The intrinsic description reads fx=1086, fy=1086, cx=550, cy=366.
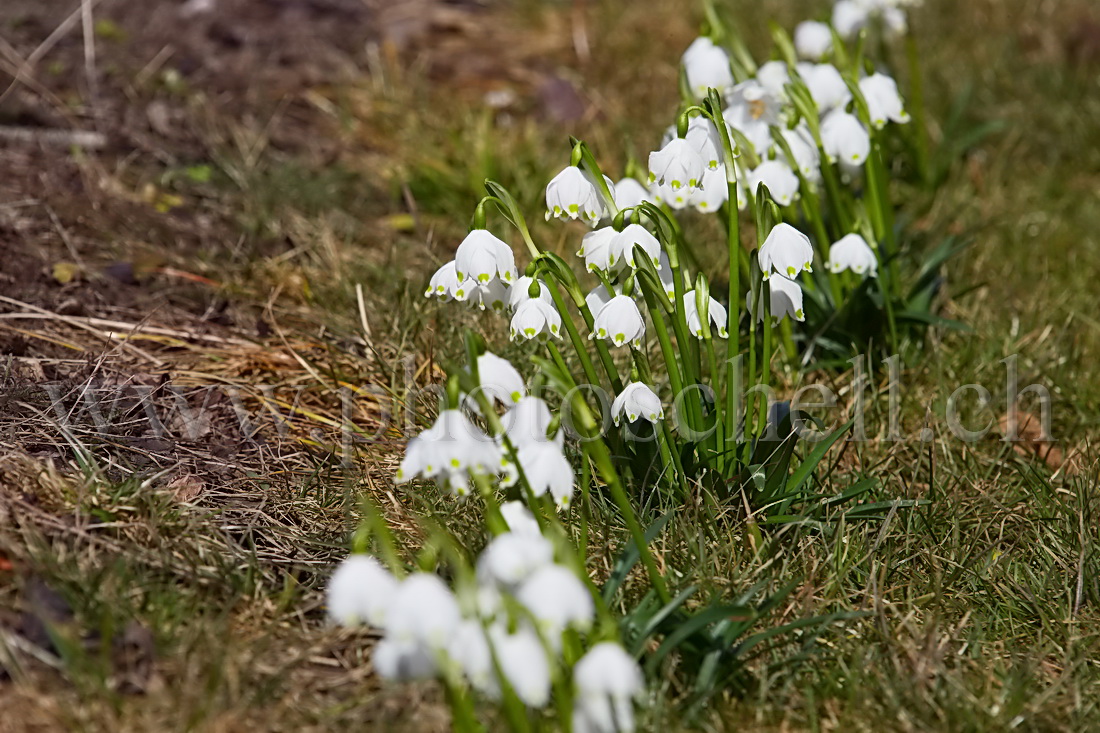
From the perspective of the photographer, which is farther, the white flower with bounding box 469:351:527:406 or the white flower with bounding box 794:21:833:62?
the white flower with bounding box 794:21:833:62

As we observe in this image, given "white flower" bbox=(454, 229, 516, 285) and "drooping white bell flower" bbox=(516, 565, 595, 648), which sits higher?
"white flower" bbox=(454, 229, 516, 285)

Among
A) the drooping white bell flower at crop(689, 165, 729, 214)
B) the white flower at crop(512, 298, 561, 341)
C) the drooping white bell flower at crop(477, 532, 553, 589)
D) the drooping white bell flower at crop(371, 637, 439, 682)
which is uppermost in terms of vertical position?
the drooping white bell flower at crop(689, 165, 729, 214)

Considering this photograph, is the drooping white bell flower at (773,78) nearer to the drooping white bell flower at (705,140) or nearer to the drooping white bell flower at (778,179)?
the drooping white bell flower at (778,179)

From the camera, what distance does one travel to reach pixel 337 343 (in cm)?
298

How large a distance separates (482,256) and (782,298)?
2.42ft

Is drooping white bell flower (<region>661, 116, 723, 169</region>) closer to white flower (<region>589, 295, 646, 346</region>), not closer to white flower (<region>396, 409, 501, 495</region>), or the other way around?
white flower (<region>589, 295, 646, 346</region>)

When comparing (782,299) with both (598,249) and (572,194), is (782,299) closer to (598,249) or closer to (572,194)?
(598,249)

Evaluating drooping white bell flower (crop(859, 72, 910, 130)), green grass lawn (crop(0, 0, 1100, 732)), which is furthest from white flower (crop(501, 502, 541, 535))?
drooping white bell flower (crop(859, 72, 910, 130))

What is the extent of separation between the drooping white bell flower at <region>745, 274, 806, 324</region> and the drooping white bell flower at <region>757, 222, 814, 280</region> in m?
0.13

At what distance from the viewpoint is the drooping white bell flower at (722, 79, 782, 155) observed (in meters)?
2.78

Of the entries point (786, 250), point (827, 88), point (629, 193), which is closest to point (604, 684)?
point (786, 250)

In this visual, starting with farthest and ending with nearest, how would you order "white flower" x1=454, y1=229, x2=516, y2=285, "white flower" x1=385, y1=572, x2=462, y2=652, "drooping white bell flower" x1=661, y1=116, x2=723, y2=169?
"drooping white bell flower" x1=661, y1=116, x2=723, y2=169 < "white flower" x1=454, y1=229, x2=516, y2=285 < "white flower" x1=385, y1=572, x2=462, y2=652

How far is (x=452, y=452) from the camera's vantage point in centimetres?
164

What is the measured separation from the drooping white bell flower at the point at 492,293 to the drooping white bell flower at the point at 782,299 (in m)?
0.52
